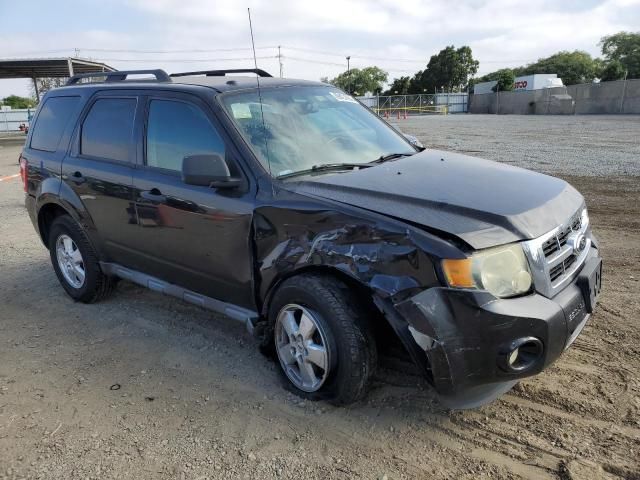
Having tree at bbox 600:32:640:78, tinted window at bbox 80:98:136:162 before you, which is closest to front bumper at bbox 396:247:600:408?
tinted window at bbox 80:98:136:162

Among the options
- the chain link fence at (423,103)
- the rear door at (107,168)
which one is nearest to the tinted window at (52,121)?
the rear door at (107,168)

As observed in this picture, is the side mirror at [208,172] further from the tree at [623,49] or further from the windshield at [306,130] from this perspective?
the tree at [623,49]

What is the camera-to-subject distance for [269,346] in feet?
10.8

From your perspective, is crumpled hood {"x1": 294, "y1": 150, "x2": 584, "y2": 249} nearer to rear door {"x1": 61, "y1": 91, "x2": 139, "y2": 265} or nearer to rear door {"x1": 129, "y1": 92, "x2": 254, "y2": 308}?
rear door {"x1": 129, "y1": 92, "x2": 254, "y2": 308}

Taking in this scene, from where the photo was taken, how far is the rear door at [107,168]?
397 centimetres

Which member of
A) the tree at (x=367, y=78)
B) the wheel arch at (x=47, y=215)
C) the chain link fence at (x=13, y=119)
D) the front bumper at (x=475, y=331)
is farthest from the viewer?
the tree at (x=367, y=78)

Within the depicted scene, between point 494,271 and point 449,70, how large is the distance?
315 ft

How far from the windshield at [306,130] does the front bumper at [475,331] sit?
1295mm

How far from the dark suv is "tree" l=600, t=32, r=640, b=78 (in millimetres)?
84935

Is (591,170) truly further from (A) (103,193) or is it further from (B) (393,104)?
(B) (393,104)

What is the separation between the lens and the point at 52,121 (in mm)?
4840

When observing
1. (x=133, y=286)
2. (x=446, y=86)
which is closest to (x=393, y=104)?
(x=446, y=86)

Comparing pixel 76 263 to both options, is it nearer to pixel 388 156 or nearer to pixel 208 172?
pixel 208 172

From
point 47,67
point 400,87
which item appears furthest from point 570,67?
point 47,67
